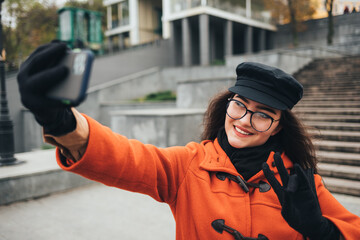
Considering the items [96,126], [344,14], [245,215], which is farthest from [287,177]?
[344,14]

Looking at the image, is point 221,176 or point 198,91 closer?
point 221,176

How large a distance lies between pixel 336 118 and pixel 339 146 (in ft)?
4.49

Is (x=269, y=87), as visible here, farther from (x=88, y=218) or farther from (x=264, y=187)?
(x=88, y=218)

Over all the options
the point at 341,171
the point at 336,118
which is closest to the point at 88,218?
the point at 341,171

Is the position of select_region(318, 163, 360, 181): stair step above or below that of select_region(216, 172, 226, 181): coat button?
below

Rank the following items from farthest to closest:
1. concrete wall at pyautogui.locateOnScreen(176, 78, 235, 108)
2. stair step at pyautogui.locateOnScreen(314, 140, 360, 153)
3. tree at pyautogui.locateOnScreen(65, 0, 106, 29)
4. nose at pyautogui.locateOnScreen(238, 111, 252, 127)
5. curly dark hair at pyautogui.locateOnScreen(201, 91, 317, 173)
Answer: tree at pyautogui.locateOnScreen(65, 0, 106, 29), concrete wall at pyautogui.locateOnScreen(176, 78, 235, 108), stair step at pyautogui.locateOnScreen(314, 140, 360, 153), curly dark hair at pyautogui.locateOnScreen(201, 91, 317, 173), nose at pyautogui.locateOnScreen(238, 111, 252, 127)

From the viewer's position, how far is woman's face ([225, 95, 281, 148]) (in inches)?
68.6

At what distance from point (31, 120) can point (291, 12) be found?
21.6 metres

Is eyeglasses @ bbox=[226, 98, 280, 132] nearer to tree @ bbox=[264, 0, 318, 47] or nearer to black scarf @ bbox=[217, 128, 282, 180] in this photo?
black scarf @ bbox=[217, 128, 282, 180]

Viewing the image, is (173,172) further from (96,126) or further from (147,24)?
(147,24)

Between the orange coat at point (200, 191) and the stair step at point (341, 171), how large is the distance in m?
3.75

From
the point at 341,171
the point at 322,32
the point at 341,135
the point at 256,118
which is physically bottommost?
the point at 341,171

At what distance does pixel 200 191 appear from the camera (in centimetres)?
162

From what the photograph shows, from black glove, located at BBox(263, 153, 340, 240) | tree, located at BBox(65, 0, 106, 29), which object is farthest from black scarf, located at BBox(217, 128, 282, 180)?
tree, located at BBox(65, 0, 106, 29)
